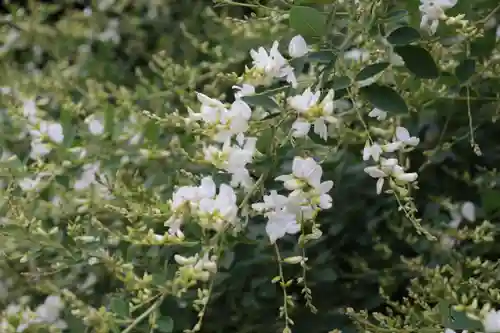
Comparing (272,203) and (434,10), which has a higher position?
(434,10)

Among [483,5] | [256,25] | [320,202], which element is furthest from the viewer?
[256,25]

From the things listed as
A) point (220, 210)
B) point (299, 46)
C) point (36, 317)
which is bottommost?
point (36, 317)

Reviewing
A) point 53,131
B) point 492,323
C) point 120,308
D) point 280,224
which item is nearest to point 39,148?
point 53,131

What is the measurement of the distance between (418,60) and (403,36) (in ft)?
0.14

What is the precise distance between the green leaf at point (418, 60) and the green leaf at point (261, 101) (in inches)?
6.1

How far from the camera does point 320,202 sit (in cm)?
60

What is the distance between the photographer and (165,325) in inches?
27.3

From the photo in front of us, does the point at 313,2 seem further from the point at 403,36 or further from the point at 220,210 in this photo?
the point at 220,210

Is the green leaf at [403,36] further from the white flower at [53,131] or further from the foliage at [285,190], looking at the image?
the white flower at [53,131]

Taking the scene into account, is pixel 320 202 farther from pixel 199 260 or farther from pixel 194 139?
pixel 194 139

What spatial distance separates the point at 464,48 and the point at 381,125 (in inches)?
5.7

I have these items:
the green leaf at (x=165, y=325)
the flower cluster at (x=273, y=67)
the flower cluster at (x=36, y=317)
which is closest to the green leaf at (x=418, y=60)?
the flower cluster at (x=273, y=67)

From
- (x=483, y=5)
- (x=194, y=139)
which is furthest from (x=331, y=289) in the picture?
(x=483, y=5)

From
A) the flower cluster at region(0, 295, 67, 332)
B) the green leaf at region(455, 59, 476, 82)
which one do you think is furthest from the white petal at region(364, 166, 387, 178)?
the flower cluster at region(0, 295, 67, 332)
